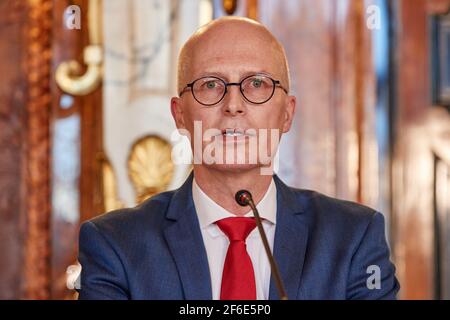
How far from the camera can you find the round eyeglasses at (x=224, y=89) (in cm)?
169

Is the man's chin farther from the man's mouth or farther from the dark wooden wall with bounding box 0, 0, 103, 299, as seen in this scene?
the dark wooden wall with bounding box 0, 0, 103, 299

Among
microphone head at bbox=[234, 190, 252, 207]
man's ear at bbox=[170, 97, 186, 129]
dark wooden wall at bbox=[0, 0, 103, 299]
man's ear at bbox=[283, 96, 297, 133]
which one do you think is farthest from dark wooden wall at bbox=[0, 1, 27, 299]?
microphone head at bbox=[234, 190, 252, 207]

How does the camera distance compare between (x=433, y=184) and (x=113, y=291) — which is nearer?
(x=113, y=291)

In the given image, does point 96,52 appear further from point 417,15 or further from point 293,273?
point 293,273

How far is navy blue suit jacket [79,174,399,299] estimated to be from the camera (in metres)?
1.62

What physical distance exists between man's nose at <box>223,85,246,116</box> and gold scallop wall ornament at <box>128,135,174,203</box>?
0.99 m

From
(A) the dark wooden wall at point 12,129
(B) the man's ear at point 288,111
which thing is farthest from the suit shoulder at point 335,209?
(A) the dark wooden wall at point 12,129

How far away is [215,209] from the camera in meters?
1.73

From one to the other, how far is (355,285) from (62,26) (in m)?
1.35

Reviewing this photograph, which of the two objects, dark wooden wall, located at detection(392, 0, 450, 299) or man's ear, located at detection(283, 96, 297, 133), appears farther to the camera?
dark wooden wall, located at detection(392, 0, 450, 299)

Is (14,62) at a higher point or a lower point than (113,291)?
higher

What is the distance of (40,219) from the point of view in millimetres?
2674
